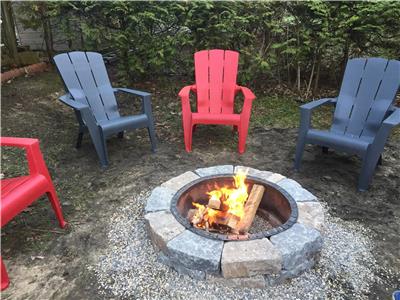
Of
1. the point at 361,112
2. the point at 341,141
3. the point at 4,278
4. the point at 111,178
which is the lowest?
the point at 111,178

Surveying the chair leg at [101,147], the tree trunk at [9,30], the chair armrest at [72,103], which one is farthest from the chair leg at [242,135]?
the tree trunk at [9,30]

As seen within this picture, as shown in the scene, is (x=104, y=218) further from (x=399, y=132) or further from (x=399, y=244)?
(x=399, y=132)

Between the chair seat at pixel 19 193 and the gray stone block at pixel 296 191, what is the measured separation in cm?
168

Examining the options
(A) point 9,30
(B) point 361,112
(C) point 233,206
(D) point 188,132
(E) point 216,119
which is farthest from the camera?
(A) point 9,30

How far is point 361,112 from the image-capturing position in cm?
323

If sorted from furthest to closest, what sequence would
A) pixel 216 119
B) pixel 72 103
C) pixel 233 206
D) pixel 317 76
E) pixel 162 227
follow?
1. pixel 317 76
2. pixel 216 119
3. pixel 72 103
4. pixel 233 206
5. pixel 162 227

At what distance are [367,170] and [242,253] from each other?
161 cm

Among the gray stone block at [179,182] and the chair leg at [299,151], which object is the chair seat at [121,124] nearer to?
the gray stone block at [179,182]

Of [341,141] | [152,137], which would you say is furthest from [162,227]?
[341,141]

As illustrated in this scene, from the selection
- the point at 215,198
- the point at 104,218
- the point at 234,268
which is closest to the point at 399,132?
the point at 215,198

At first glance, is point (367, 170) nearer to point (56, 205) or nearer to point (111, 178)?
point (111, 178)

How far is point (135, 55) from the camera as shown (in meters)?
4.82

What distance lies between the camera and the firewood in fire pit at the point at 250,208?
223 cm

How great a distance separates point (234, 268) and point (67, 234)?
1.30 meters
